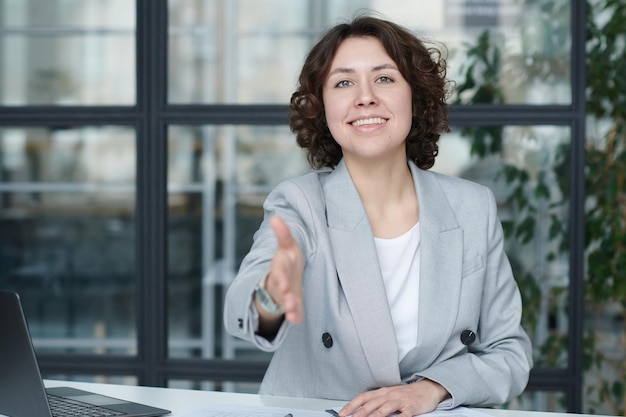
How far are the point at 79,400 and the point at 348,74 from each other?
0.97 metres

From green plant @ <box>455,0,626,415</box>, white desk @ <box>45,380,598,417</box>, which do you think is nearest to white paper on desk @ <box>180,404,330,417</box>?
white desk @ <box>45,380,598,417</box>

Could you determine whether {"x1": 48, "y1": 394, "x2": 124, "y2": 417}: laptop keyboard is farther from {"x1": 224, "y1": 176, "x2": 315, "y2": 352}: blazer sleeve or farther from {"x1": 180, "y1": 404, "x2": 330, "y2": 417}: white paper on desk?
{"x1": 224, "y1": 176, "x2": 315, "y2": 352}: blazer sleeve

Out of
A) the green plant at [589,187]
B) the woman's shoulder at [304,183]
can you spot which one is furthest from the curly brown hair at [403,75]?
the green plant at [589,187]

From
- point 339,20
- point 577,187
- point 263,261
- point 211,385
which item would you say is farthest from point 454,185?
point 211,385

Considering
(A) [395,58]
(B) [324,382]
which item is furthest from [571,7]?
(B) [324,382]

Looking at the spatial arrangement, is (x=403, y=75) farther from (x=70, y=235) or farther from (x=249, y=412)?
(x=70, y=235)

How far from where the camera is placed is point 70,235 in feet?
13.4

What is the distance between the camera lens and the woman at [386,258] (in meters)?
2.04

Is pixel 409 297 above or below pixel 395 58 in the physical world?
below

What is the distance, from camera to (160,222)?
3.47 meters

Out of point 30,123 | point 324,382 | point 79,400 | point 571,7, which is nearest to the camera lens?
point 79,400

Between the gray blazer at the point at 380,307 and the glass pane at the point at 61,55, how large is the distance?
1.91 m

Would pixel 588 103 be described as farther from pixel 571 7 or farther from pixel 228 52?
pixel 228 52

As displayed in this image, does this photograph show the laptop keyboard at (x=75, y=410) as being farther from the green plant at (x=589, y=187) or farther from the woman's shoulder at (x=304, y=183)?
the green plant at (x=589, y=187)
